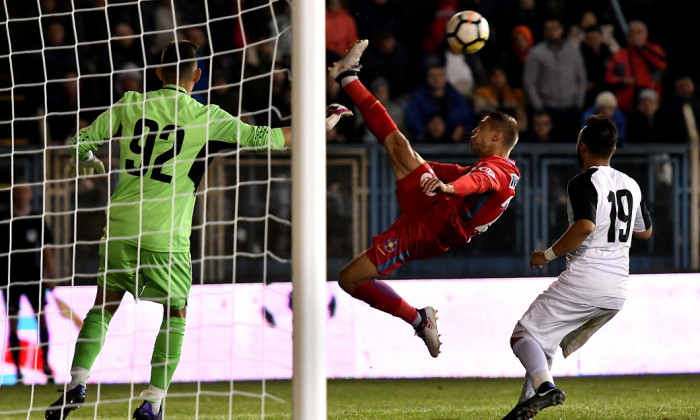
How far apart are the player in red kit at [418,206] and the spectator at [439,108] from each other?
360cm

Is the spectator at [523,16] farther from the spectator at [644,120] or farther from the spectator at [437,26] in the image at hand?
the spectator at [644,120]

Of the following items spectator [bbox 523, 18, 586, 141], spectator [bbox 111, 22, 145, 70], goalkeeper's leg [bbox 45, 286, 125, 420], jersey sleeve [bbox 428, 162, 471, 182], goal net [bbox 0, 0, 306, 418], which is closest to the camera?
goalkeeper's leg [bbox 45, 286, 125, 420]

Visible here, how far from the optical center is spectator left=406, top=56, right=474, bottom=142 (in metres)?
10.2

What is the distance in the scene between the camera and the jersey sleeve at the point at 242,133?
5.40 m

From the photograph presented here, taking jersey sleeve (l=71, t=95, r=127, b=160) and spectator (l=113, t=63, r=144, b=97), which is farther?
spectator (l=113, t=63, r=144, b=97)

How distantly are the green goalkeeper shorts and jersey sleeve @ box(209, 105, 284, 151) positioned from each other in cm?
64

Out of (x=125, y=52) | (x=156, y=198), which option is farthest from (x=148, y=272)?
(x=125, y=52)

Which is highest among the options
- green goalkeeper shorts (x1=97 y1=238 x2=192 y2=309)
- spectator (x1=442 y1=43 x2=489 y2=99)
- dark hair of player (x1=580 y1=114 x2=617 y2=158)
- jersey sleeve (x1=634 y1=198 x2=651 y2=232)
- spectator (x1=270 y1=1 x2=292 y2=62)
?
spectator (x1=270 y1=1 x2=292 y2=62)

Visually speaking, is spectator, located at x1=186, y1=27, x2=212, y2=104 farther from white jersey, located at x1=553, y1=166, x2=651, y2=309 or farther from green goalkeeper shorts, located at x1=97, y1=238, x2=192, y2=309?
white jersey, located at x1=553, y1=166, x2=651, y2=309

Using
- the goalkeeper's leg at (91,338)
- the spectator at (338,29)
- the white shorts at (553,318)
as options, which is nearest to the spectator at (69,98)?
the spectator at (338,29)

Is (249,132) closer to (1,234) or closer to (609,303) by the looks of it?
(609,303)

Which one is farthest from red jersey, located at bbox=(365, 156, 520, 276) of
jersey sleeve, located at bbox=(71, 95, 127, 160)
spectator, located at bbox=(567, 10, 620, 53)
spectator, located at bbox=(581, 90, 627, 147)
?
spectator, located at bbox=(567, 10, 620, 53)

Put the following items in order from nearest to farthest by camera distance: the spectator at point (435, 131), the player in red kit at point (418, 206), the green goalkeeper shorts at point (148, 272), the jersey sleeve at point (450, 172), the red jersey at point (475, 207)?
the green goalkeeper shorts at point (148, 272) < the red jersey at point (475, 207) < the player in red kit at point (418, 206) < the jersey sleeve at point (450, 172) < the spectator at point (435, 131)

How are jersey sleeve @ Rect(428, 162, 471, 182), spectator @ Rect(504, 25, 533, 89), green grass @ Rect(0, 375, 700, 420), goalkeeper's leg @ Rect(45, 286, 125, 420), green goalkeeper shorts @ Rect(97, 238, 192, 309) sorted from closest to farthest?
1. goalkeeper's leg @ Rect(45, 286, 125, 420)
2. green goalkeeper shorts @ Rect(97, 238, 192, 309)
3. jersey sleeve @ Rect(428, 162, 471, 182)
4. green grass @ Rect(0, 375, 700, 420)
5. spectator @ Rect(504, 25, 533, 89)
